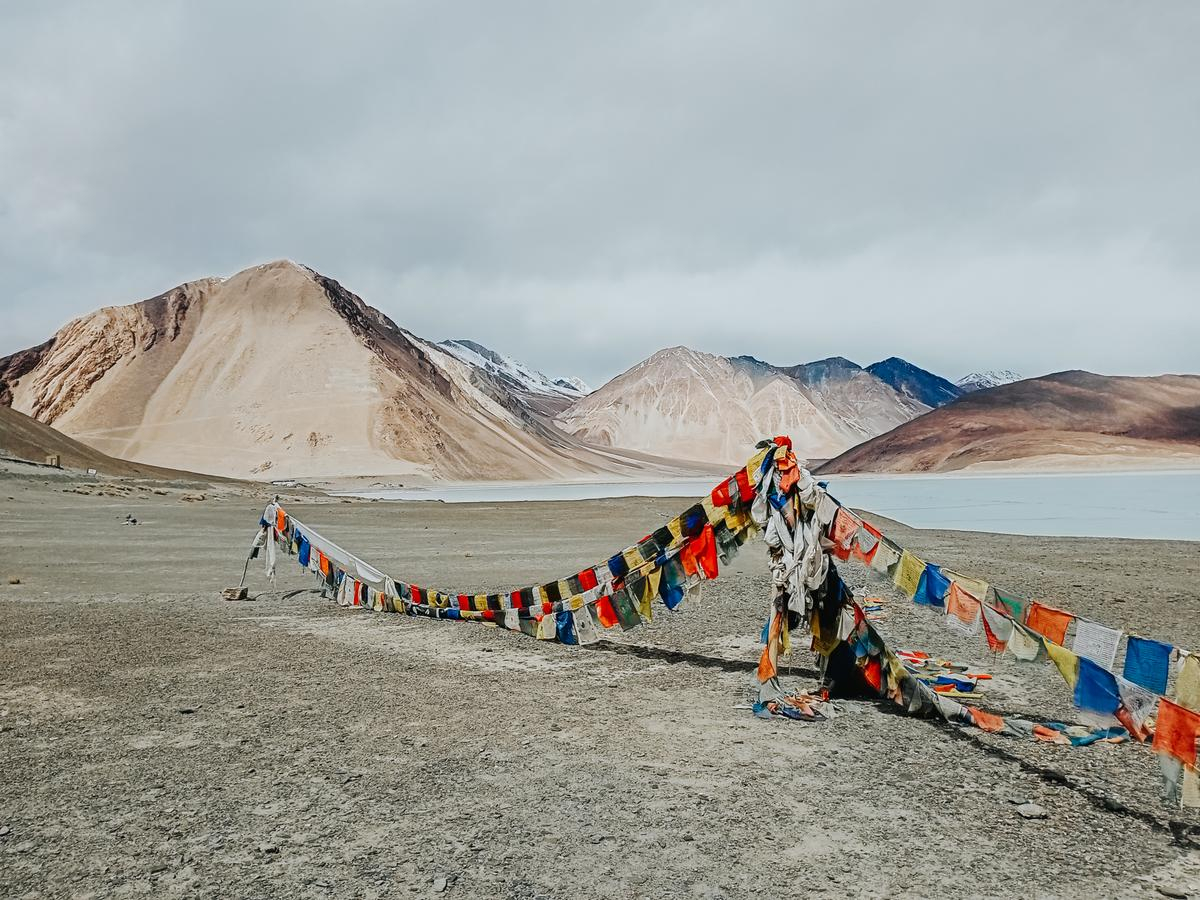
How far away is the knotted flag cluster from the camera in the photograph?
13.7 ft

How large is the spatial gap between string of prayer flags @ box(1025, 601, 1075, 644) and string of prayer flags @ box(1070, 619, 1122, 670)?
26 centimetres

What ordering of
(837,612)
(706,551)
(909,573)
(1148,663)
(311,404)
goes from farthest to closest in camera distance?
(311,404), (706,551), (837,612), (909,573), (1148,663)

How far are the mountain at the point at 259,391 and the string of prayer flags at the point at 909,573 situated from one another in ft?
261

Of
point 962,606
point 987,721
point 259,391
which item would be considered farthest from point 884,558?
point 259,391

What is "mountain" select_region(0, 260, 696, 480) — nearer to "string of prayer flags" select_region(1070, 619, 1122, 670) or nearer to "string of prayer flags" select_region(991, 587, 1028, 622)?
"string of prayer flags" select_region(991, 587, 1028, 622)

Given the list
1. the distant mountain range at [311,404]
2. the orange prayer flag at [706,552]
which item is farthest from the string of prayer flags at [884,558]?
the distant mountain range at [311,404]

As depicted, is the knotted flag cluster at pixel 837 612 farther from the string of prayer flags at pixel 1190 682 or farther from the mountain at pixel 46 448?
the mountain at pixel 46 448

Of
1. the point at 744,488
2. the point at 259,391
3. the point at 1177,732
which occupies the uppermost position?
the point at 259,391

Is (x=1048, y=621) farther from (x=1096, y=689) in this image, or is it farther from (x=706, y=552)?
(x=706, y=552)

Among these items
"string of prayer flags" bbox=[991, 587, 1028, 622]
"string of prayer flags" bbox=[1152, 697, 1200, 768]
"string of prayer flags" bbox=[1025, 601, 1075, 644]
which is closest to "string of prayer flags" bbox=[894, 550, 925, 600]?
"string of prayer flags" bbox=[991, 587, 1028, 622]

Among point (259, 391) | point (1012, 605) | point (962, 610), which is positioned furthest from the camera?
point (259, 391)

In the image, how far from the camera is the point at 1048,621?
16.0 feet

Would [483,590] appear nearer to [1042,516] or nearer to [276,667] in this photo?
[276,667]

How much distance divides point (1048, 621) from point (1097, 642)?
48 centimetres
